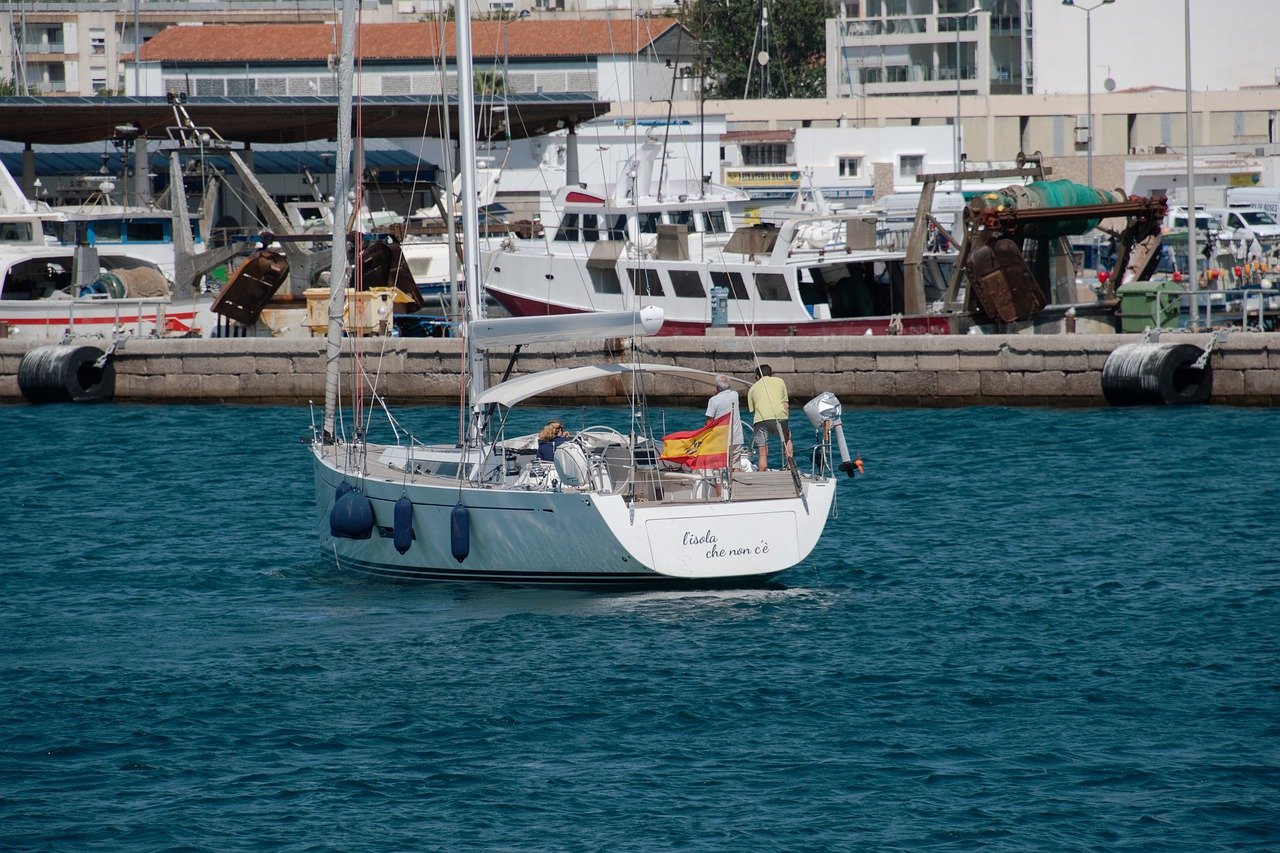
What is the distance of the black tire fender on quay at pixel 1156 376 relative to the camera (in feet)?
92.7

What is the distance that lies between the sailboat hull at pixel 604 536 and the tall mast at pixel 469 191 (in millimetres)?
1562

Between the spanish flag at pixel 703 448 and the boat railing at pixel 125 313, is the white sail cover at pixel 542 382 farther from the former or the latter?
Result: the boat railing at pixel 125 313

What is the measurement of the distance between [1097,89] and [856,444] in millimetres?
55064

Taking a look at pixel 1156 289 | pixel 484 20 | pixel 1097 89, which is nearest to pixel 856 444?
pixel 1156 289

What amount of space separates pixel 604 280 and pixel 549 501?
20024 millimetres

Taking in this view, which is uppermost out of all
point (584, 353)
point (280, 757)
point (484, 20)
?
point (484, 20)

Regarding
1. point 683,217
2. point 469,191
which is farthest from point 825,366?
point 469,191

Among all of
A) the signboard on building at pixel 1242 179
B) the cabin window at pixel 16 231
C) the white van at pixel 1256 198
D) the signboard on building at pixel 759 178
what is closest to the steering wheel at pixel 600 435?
the cabin window at pixel 16 231

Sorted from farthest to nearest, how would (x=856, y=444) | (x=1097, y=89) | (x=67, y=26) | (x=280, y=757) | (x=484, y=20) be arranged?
(x=67, y=26) → (x=484, y=20) → (x=1097, y=89) → (x=856, y=444) → (x=280, y=757)

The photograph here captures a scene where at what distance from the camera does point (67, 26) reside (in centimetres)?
10069

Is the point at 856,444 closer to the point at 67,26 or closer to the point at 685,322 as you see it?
the point at 685,322

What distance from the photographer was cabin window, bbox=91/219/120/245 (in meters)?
37.9

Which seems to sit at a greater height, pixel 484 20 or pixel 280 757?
pixel 484 20

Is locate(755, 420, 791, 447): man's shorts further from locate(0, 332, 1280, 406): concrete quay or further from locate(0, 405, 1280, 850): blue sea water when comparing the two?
locate(0, 332, 1280, 406): concrete quay
